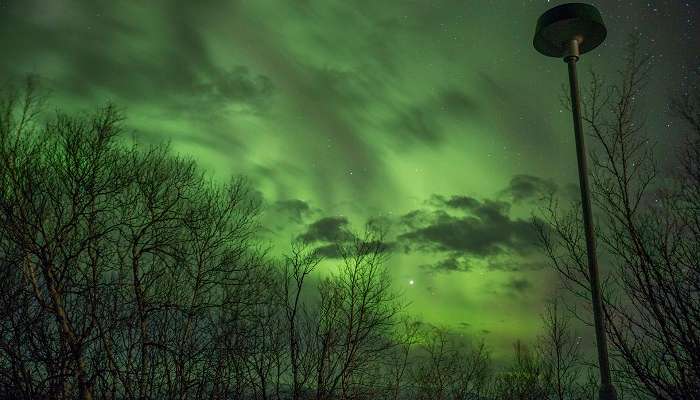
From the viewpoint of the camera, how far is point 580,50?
660 centimetres

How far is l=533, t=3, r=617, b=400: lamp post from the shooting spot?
5.17m

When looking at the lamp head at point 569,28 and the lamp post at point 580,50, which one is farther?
the lamp head at point 569,28

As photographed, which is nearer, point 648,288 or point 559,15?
point 559,15

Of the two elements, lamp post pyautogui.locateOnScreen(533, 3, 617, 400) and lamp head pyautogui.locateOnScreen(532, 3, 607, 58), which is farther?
lamp head pyautogui.locateOnScreen(532, 3, 607, 58)

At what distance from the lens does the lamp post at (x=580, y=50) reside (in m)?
5.17

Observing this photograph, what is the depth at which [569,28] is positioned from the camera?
6199 millimetres

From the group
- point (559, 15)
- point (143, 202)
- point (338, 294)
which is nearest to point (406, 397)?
point (338, 294)

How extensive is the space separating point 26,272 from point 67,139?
12.0 ft

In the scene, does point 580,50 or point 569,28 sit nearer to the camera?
point 569,28

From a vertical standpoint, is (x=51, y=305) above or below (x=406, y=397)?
above

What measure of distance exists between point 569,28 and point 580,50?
1.79ft

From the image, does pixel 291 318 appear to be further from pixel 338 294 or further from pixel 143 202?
pixel 143 202

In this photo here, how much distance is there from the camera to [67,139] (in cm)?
1226

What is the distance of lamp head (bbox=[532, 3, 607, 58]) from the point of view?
604 centimetres
